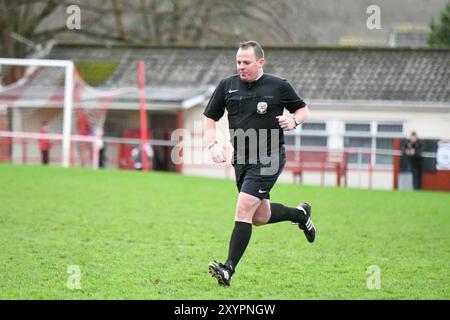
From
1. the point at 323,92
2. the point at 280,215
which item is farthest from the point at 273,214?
the point at 323,92

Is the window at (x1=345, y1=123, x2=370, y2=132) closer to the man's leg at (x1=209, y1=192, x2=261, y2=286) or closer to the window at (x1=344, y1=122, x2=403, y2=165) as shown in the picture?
the window at (x1=344, y1=122, x2=403, y2=165)

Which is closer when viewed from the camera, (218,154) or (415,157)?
(218,154)

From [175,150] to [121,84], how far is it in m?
5.32

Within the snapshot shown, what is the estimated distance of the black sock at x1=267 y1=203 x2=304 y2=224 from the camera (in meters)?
8.54

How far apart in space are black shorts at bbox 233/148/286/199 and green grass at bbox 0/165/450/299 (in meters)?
0.81

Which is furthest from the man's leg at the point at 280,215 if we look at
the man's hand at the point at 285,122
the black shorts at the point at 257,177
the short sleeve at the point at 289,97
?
the short sleeve at the point at 289,97

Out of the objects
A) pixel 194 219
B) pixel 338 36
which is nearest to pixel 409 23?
pixel 338 36

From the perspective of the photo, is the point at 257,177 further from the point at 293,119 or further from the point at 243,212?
the point at 293,119

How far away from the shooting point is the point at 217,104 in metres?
8.17

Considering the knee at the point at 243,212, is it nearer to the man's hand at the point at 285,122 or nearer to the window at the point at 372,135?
the man's hand at the point at 285,122

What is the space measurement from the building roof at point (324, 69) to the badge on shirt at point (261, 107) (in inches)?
1028

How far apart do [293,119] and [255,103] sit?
389 mm

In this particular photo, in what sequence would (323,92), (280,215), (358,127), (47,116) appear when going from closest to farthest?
(280,215)
(358,127)
(47,116)
(323,92)

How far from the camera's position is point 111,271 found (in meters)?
8.24
